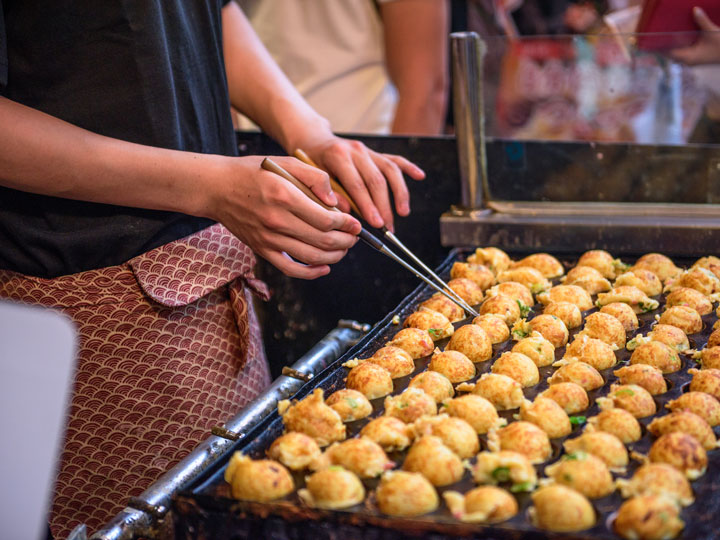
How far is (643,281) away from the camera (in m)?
1.93

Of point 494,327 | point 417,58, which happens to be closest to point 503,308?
point 494,327

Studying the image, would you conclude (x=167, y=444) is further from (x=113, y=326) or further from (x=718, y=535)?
(x=718, y=535)

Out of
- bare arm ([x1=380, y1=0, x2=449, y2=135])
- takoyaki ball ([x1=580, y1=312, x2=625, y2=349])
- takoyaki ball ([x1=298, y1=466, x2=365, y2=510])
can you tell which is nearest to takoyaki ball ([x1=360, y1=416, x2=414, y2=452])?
takoyaki ball ([x1=298, y1=466, x2=365, y2=510])

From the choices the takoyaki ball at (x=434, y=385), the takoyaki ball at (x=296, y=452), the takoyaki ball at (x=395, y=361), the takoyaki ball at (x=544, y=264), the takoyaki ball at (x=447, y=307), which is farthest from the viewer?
the takoyaki ball at (x=544, y=264)

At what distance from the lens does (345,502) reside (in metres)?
1.16

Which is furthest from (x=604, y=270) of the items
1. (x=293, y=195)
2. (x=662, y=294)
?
(x=293, y=195)

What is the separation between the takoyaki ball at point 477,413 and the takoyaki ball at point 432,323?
356 millimetres

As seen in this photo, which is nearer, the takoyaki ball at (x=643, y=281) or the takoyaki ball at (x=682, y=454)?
the takoyaki ball at (x=682, y=454)

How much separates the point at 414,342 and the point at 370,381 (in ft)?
0.66

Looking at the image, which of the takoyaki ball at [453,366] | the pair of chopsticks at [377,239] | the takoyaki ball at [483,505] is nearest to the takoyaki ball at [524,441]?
the takoyaki ball at [483,505]

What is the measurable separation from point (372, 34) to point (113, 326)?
221 cm

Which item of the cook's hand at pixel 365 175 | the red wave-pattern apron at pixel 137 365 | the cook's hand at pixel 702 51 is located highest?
the cook's hand at pixel 702 51

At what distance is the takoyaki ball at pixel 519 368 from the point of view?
1.53m

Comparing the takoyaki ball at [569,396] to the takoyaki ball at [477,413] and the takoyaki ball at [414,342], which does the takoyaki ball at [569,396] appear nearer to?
the takoyaki ball at [477,413]
